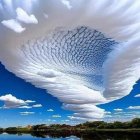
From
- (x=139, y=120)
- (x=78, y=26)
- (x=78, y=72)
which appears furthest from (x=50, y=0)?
(x=139, y=120)

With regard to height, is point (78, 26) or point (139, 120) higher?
point (139, 120)

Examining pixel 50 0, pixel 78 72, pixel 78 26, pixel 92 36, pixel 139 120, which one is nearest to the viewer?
pixel 50 0

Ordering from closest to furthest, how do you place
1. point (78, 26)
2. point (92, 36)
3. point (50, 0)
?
point (50, 0) < point (78, 26) < point (92, 36)

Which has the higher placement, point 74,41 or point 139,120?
point 139,120

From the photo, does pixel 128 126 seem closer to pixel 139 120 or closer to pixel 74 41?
pixel 139 120

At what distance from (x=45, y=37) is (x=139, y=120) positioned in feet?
487

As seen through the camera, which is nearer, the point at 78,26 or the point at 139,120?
the point at 78,26

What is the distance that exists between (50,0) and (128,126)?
164152 millimetres

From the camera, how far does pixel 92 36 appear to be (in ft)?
129

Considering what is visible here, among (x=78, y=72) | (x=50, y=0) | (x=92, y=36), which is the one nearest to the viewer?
(x=50, y=0)

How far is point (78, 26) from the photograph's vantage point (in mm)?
36312

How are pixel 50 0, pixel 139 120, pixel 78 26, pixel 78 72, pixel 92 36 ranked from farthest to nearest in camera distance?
1. pixel 139 120
2. pixel 78 72
3. pixel 92 36
4. pixel 78 26
5. pixel 50 0

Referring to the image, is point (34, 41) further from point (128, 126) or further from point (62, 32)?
point (128, 126)

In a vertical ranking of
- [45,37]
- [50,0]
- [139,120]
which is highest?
[139,120]
